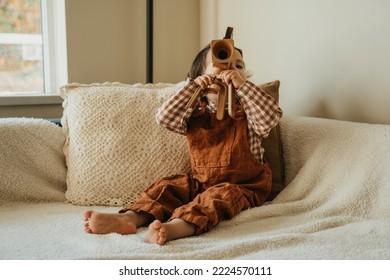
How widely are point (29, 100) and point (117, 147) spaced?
73cm

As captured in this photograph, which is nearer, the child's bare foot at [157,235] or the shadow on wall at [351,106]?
the child's bare foot at [157,235]

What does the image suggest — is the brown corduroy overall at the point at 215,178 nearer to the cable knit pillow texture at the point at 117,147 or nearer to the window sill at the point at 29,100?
the cable knit pillow texture at the point at 117,147

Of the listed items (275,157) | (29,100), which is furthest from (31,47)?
(275,157)

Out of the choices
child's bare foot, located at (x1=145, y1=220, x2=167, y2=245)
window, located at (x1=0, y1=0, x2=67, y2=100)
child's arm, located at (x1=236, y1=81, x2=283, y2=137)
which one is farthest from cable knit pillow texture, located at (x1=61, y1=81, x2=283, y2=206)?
window, located at (x1=0, y1=0, x2=67, y2=100)

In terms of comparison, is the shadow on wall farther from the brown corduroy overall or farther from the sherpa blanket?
the brown corduroy overall

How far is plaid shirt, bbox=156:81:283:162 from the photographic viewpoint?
1.36 m

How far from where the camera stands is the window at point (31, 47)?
2107mm

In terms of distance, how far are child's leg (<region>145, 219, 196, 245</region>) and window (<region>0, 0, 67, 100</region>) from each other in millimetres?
1223

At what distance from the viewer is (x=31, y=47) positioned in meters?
2.17

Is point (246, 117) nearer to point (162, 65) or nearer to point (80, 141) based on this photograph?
point (80, 141)

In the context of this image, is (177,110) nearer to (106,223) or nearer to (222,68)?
(222,68)

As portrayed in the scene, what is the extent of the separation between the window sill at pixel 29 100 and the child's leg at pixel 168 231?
1144mm

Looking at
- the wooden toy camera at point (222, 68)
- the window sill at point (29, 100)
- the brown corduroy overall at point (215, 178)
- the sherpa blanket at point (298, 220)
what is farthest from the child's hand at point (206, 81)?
the window sill at point (29, 100)

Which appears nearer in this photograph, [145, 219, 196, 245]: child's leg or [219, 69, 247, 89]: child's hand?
[145, 219, 196, 245]: child's leg
